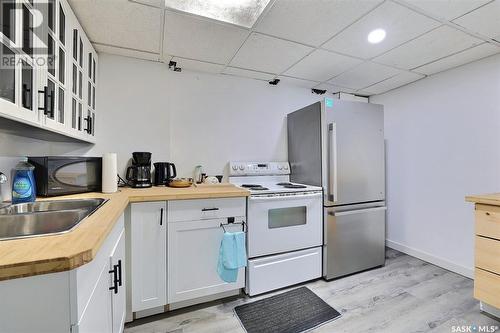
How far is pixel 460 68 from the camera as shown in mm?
2301

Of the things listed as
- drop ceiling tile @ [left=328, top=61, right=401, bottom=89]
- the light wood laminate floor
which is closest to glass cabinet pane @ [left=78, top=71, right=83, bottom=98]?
the light wood laminate floor

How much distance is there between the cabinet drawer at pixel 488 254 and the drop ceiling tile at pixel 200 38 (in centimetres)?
232

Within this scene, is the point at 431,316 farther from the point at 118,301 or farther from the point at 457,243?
the point at 118,301

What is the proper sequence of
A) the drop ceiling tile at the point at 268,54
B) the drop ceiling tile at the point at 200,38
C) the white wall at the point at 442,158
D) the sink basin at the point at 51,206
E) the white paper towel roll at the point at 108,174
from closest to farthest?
the sink basin at the point at 51,206, the drop ceiling tile at the point at 200,38, the white paper towel roll at the point at 108,174, the drop ceiling tile at the point at 268,54, the white wall at the point at 442,158

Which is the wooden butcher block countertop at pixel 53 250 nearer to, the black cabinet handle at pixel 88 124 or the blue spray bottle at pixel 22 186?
the blue spray bottle at pixel 22 186

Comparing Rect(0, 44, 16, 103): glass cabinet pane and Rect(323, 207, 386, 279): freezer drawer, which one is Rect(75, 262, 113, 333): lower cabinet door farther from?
Rect(323, 207, 386, 279): freezer drawer

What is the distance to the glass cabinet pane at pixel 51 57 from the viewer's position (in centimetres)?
115

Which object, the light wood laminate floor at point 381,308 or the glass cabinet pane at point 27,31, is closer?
the glass cabinet pane at point 27,31

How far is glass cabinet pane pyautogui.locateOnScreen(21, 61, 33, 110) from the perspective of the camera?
0.97 metres

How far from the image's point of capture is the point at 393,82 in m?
2.77

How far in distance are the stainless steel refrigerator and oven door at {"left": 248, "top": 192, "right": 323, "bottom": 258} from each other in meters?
0.13

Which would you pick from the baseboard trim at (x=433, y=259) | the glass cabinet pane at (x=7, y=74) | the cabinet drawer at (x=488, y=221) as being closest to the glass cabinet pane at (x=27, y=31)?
the glass cabinet pane at (x=7, y=74)

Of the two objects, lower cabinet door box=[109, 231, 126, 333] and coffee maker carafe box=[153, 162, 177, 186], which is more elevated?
coffee maker carafe box=[153, 162, 177, 186]

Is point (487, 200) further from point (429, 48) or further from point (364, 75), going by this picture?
point (364, 75)
